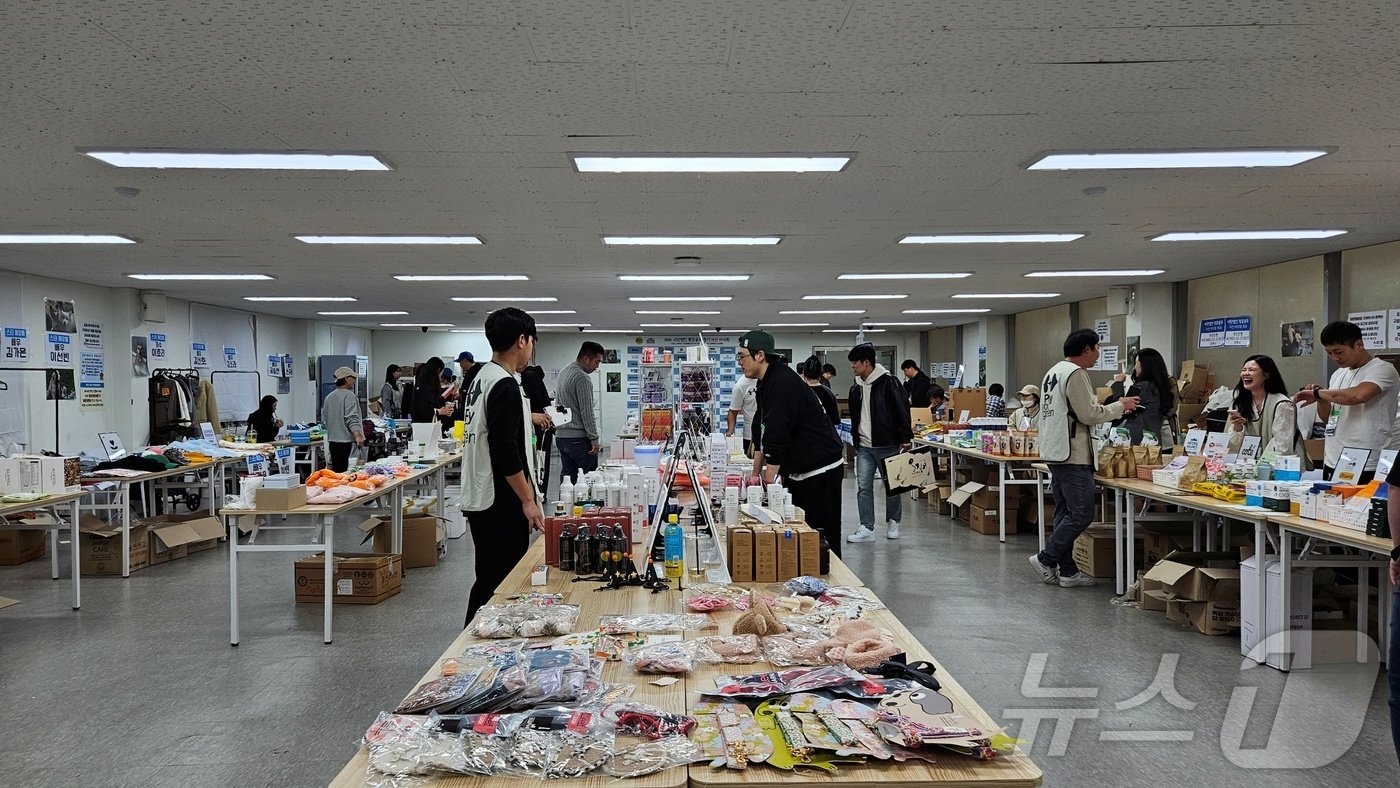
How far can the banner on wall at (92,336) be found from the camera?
1004 centimetres

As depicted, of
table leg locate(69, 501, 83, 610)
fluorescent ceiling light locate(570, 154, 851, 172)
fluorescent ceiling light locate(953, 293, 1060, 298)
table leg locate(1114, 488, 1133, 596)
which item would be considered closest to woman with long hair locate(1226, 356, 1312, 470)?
table leg locate(1114, 488, 1133, 596)

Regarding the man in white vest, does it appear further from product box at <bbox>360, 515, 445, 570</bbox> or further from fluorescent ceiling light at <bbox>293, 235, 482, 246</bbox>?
product box at <bbox>360, 515, 445, 570</bbox>

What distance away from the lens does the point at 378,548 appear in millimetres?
7363

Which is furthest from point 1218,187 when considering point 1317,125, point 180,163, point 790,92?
point 180,163

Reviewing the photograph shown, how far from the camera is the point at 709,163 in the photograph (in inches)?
180

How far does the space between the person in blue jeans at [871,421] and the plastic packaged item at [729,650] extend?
18.5 ft

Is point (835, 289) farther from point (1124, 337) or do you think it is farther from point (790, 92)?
point (790, 92)

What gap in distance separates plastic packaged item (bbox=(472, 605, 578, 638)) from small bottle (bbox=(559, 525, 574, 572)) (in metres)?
0.65

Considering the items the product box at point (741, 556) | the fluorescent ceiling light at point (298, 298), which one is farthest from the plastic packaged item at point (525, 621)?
the fluorescent ceiling light at point (298, 298)

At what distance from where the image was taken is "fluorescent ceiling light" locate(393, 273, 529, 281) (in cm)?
933

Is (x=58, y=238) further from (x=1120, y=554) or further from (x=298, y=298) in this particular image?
(x=1120, y=554)

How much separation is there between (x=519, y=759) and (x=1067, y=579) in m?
5.66

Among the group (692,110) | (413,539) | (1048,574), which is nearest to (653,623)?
(692,110)

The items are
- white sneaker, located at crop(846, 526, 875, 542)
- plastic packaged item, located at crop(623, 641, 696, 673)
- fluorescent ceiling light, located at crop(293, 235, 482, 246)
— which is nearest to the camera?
plastic packaged item, located at crop(623, 641, 696, 673)
